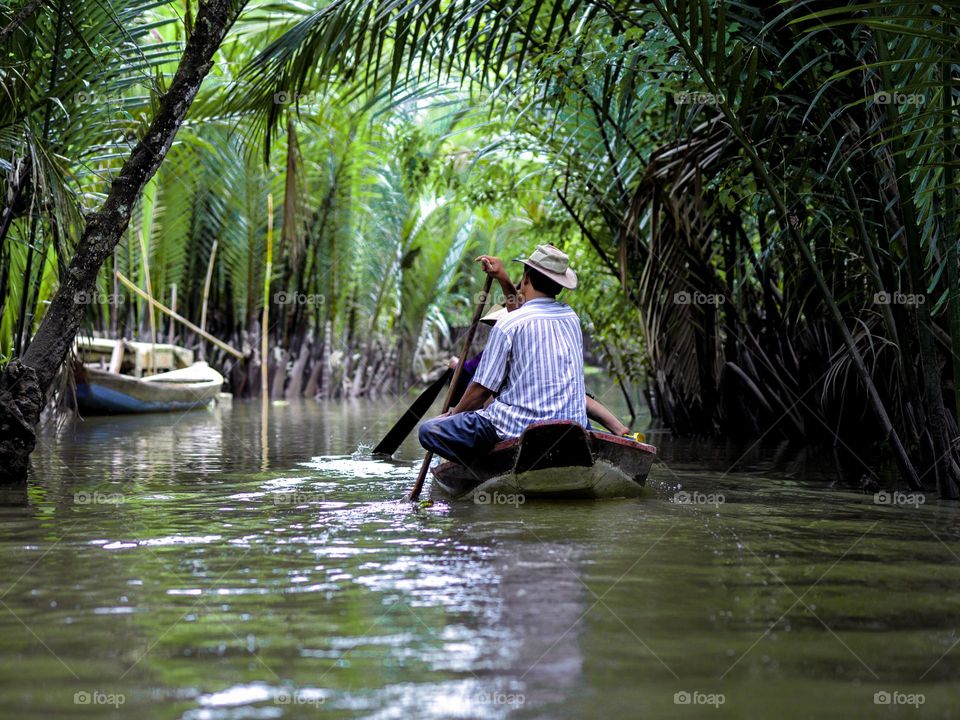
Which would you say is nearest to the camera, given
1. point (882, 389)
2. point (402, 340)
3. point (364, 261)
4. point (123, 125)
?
point (882, 389)

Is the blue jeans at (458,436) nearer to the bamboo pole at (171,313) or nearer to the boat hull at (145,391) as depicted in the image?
the boat hull at (145,391)

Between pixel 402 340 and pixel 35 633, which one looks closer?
pixel 35 633

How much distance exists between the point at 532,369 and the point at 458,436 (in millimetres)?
549

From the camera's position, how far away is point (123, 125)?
28.6 feet

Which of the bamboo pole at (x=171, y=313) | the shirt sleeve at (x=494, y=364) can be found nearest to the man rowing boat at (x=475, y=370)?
the shirt sleeve at (x=494, y=364)

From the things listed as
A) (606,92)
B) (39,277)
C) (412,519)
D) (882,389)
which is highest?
(606,92)

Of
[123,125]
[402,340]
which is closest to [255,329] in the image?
[402,340]

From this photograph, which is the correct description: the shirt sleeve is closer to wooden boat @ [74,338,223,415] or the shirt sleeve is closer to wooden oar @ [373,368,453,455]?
wooden oar @ [373,368,453,455]

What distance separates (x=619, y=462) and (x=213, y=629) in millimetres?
3351

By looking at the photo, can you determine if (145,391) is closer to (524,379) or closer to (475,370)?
(475,370)

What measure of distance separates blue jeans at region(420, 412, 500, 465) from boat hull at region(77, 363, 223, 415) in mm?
8506

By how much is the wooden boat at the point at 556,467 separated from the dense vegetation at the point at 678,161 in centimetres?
135

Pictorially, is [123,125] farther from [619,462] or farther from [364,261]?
[364,261]

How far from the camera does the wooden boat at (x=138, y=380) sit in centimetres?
1393
